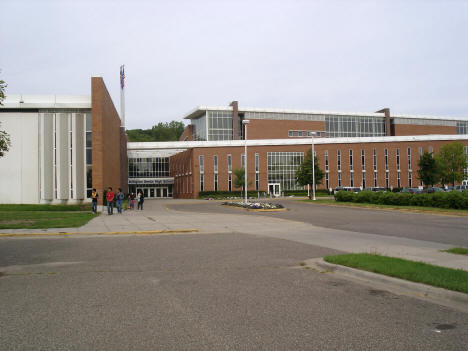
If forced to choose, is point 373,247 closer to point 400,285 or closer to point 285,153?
point 400,285

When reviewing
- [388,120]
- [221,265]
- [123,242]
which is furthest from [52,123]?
[388,120]

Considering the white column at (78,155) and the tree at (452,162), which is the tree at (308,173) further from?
the white column at (78,155)

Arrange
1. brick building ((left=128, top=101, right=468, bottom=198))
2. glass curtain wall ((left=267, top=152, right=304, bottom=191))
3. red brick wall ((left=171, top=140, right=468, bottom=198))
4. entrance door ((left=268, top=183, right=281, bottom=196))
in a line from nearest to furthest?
red brick wall ((left=171, top=140, right=468, bottom=198)) < brick building ((left=128, top=101, right=468, bottom=198)) < entrance door ((left=268, top=183, right=281, bottom=196)) < glass curtain wall ((left=267, top=152, right=304, bottom=191))

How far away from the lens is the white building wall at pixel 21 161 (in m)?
38.7

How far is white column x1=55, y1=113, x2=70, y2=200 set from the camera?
38.9 metres

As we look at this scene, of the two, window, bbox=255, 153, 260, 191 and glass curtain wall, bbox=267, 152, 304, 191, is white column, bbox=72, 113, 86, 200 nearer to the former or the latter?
window, bbox=255, 153, 260, 191

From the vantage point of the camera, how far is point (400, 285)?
25.9 ft

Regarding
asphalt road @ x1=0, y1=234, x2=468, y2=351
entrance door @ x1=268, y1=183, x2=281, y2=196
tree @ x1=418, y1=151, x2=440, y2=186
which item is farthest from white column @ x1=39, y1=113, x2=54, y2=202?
tree @ x1=418, y1=151, x2=440, y2=186

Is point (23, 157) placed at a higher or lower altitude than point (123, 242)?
higher

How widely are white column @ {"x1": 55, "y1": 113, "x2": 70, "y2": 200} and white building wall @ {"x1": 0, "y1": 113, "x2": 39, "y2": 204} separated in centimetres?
182

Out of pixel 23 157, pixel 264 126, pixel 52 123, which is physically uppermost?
pixel 264 126

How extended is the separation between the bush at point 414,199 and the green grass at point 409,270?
22.8m

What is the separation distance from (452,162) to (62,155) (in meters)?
51.6

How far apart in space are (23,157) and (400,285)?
3818cm
